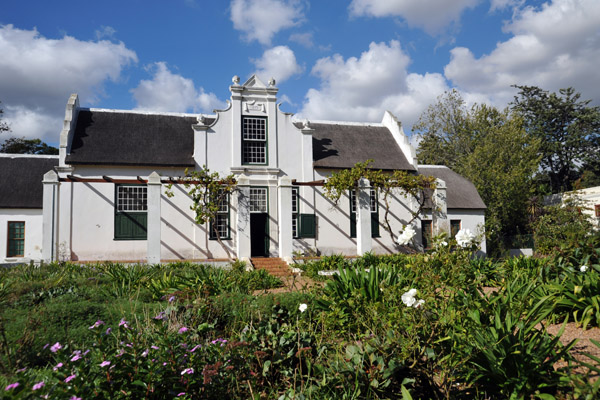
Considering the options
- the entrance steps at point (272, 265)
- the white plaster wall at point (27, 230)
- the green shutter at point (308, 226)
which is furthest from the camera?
the white plaster wall at point (27, 230)

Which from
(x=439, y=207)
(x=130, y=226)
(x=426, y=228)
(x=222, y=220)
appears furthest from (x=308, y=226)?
(x=130, y=226)

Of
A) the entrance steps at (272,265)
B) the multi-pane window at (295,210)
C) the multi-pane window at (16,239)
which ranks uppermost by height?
the multi-pane window at (295,210)

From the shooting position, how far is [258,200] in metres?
17.9

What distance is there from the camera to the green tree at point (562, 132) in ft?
132

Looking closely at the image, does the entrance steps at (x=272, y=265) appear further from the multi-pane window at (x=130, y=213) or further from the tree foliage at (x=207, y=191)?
the multi-pane window at (x=130, y=213)

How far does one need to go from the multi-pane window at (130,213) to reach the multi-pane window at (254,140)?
445 centimetres

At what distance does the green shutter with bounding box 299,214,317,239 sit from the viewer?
18.1 metres

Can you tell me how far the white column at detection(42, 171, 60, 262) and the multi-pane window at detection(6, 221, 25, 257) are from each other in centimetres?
495

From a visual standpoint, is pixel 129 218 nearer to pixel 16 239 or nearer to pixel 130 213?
pixel 130 213

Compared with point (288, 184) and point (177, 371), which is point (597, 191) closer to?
point (288, 184)

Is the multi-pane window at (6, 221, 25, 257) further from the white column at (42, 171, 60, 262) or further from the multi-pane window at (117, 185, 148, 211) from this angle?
the multi-pane window at (117, 185, 148, 211)

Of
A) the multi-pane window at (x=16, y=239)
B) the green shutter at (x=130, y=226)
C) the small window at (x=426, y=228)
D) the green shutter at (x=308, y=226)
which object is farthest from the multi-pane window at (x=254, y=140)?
the multi-pane window at (x=16, y=239)

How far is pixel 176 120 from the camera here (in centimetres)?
1898

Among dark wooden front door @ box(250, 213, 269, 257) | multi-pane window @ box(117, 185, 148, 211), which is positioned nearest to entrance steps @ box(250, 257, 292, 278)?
dark wooden front door @ box(250, 213, 269, 257)
